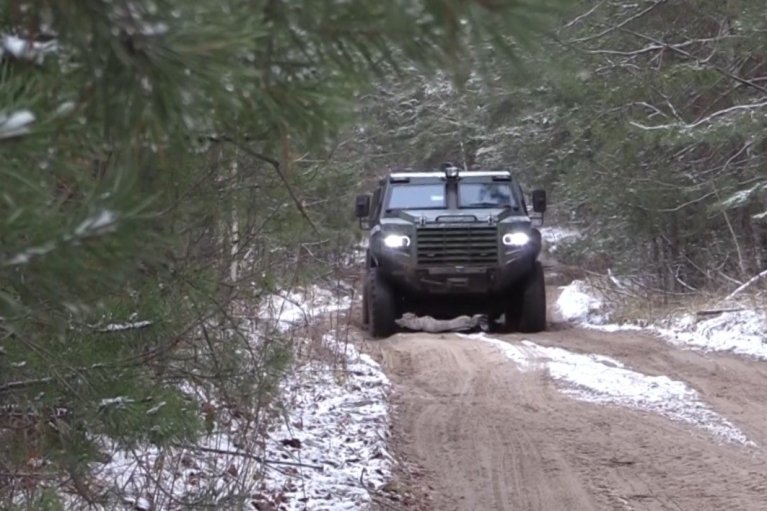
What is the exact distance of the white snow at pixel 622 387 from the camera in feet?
23.1

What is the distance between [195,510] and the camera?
396 cm

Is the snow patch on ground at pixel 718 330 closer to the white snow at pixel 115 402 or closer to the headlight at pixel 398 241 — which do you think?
the headlight at pixel 398 241

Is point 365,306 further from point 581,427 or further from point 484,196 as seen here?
point 581,427

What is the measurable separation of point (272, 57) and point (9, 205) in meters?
0.58

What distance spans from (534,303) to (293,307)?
20.5 feet

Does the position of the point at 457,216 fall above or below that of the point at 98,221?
above

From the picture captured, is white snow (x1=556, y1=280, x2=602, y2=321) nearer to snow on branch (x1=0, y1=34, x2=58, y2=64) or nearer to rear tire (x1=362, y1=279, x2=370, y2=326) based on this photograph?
rear tire (x1=362, y1=279, x2=370, y2=326)

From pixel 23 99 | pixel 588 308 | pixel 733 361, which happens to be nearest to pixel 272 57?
pixel 23 99

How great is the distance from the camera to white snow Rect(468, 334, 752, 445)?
23.1ft

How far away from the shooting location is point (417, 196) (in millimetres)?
13367

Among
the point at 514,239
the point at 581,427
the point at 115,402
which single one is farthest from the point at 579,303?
the point at 115,402

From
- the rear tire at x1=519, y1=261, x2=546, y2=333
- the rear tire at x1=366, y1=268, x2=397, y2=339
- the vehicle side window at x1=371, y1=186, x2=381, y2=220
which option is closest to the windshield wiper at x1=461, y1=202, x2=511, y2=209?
the rear tire at x1=519, y1=261, x2=546, y2=333

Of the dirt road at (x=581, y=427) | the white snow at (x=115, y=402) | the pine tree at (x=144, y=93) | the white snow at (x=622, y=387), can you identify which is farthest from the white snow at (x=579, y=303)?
the pine tree at (x=144, y=93)

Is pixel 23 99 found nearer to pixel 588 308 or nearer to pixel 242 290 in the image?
pixel 242 290
